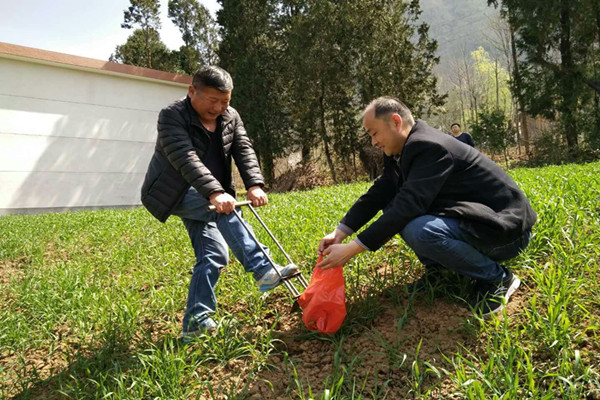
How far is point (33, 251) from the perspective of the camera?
6.77 meters

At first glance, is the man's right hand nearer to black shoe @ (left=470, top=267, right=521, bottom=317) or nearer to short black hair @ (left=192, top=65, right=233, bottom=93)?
black shoe @ (left=470, top=267, right=521, bottom=317)

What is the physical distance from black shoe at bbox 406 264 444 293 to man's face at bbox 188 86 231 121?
1.76 metres

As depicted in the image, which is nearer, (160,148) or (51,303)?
(160,148)

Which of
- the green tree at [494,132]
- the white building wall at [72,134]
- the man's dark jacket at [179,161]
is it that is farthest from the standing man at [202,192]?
the green tree at [494,132]

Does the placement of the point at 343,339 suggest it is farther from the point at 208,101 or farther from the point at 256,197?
the point at 208,101

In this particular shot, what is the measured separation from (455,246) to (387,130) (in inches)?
31.9

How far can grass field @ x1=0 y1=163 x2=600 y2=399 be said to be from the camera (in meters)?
2.00

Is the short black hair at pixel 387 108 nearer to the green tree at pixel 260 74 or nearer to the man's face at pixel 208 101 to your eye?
the man's face at pixel 208 101

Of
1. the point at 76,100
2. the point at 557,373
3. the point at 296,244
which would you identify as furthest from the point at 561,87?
the point at 76,100

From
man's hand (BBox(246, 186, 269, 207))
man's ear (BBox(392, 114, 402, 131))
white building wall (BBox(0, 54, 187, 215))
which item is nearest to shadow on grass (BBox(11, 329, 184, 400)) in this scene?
man's hand (BBox(246, 186, 269, 207))

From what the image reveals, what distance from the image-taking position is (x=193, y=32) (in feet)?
93.2

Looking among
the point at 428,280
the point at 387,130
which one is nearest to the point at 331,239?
the point at 428,280

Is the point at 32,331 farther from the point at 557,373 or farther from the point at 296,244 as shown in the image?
the point at 557,373

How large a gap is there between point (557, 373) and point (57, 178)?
20.2 metres
